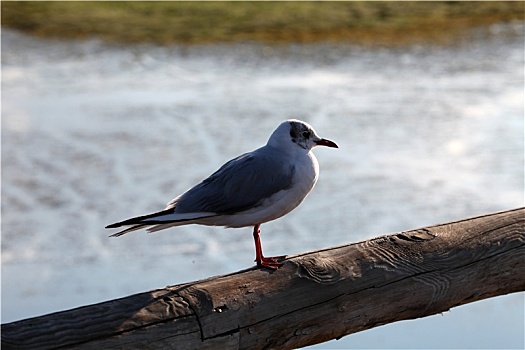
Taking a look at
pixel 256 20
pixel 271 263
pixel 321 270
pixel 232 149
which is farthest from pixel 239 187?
pixel 256 20

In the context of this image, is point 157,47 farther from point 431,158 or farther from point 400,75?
point 431,158

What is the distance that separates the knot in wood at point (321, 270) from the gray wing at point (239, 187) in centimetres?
38

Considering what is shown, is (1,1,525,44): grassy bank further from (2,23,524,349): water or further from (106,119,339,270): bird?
(106,119,339,270): bird

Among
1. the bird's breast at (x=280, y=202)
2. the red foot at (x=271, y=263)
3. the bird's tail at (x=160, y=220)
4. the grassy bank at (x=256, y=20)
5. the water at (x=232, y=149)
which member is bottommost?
the red foot at (x=271, y=263)

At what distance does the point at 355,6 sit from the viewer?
1403 centimetres

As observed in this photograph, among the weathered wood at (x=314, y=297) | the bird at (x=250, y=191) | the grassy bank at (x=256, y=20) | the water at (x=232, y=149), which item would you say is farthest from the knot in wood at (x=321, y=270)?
the grassy bank at (x=256, y=20)

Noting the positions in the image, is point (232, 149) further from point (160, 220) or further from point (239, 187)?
point (160, 220)

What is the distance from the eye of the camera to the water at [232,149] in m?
5.21

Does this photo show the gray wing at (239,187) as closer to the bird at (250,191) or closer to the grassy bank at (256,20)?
the bird at (250,191)

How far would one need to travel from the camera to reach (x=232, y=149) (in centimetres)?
737

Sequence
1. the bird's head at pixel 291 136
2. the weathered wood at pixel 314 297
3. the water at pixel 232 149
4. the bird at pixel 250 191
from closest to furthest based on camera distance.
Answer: the weathered wood at pixel 314 297 < the bird at pixel 250 191 < the bird's head at pixel 291 136 < the water at pixel 232 149

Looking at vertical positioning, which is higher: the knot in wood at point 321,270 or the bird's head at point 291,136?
the bird's head at point 291,136

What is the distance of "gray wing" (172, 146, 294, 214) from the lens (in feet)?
9.20

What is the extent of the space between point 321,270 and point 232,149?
493 cm
